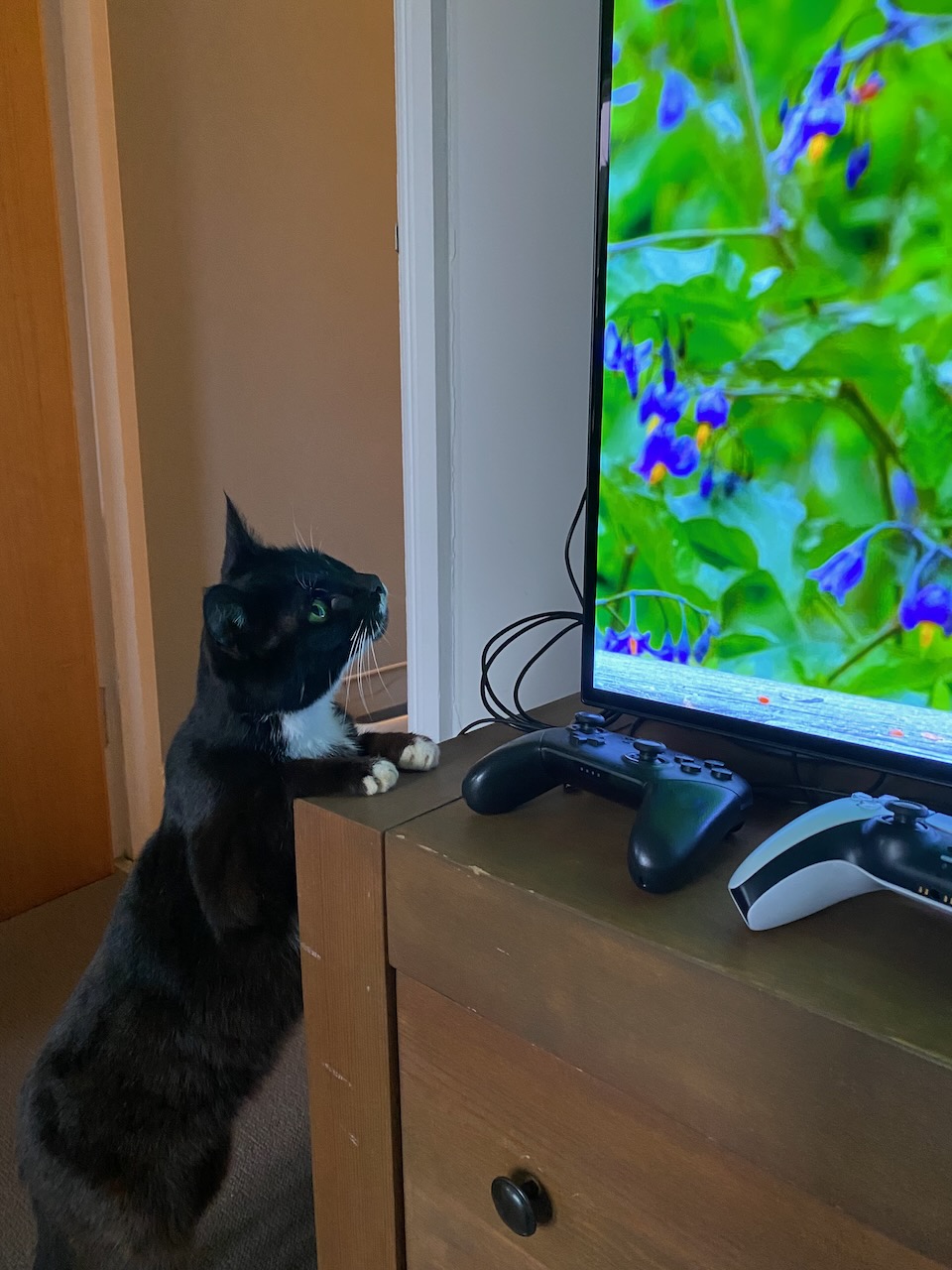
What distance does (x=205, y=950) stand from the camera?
792 mm

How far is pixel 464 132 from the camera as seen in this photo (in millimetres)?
890

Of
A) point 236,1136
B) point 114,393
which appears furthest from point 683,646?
point 114,393

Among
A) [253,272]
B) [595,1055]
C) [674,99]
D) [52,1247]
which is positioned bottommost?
[52,1247]

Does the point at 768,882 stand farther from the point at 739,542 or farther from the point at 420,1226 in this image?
the point at 420,1226

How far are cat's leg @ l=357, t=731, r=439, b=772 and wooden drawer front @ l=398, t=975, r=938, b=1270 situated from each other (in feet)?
0.58

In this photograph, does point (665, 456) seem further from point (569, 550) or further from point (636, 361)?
point (569, 550)

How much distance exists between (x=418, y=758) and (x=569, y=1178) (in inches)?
12.6

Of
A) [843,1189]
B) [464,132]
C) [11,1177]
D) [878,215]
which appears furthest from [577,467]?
[11,1177]

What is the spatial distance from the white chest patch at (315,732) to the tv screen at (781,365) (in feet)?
1.00

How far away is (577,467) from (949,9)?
534 mm

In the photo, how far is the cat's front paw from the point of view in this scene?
653 mm

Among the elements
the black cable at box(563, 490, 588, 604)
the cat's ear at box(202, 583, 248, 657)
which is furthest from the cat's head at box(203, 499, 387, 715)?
the black cable at box(563, 490, 588, 604)

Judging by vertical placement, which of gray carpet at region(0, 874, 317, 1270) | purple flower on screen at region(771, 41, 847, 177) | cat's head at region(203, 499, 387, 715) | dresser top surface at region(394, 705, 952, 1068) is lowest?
gray carpet at region(0, 874, 317, 1270)

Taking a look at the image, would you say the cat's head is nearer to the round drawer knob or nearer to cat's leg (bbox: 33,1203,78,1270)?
the round drawer knob
